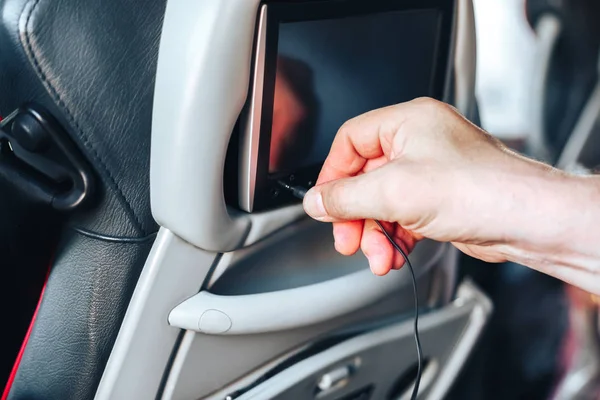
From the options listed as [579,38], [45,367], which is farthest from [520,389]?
[45,367]

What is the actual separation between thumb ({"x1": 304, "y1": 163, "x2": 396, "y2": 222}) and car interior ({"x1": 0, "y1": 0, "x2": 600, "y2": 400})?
6cm

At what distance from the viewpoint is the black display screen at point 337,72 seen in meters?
0.79

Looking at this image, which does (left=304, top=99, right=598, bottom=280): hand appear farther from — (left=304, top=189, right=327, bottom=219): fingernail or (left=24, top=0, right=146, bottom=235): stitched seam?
(left=24, top=0, right=146, bottom=235): stitched seam

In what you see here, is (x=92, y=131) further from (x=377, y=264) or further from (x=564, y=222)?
(x=564, y=222)

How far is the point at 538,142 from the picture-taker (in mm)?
1961

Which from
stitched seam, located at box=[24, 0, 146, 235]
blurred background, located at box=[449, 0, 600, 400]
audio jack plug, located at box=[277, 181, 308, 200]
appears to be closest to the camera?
stitched seam, located at box=[24, 0, 146, 235]

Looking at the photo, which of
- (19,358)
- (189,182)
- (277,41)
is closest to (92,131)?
(189,182)

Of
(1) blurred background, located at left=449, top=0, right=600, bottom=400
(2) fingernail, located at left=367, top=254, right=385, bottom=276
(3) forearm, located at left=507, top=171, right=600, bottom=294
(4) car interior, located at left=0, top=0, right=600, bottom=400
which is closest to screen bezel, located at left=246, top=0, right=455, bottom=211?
(4) car interior, located at left=0, top=0, right=600, bottom=400

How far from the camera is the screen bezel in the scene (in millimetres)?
739

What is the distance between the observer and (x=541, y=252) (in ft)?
2.69

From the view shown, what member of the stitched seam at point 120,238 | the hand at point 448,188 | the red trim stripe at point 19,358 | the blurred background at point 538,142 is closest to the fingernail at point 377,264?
the hand at point 448,188

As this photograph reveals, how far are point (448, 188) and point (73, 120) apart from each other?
426 millimetres

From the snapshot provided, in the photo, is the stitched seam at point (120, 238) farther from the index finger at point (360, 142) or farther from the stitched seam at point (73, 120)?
the index finger at point (360, 142)

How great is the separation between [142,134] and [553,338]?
1.28 m
